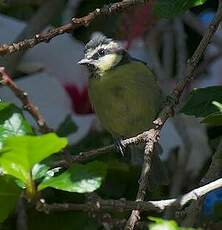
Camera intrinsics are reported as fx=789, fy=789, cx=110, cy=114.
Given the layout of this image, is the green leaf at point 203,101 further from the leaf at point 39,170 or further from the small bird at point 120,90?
the small bird at point 120,90

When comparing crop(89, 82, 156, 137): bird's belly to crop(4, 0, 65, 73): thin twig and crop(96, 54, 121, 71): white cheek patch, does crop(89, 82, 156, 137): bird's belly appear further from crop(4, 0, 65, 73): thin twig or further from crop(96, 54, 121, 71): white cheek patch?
crop(4, 0, 65, 73): thin twig

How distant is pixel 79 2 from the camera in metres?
3.04

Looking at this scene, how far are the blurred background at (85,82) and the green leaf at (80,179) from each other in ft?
3.04

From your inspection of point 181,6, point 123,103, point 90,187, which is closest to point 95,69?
point 123,103

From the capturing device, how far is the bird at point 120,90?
3031 millimetres

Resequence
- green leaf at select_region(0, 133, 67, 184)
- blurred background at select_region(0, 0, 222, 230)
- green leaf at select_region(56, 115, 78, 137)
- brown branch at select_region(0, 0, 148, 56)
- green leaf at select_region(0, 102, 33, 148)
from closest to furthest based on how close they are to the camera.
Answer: green leaf at select_region(0, 133, 67, 184) < green leaf at select_region(0, 102, 33, 148) < brown branch at select_region(0, 0, 148, 56) < green leaf at select_region(56, 115, 78, 137) < blurred background at select_region(0, 0, 222, 230)

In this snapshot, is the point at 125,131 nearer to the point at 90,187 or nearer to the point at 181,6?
the point at 181,6

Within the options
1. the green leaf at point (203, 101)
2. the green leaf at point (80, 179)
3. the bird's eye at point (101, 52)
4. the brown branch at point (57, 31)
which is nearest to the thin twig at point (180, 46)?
the bird's eye at point (101, 52)

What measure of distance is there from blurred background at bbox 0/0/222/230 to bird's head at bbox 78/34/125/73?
5 cm

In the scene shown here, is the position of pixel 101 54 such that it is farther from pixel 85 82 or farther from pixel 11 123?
pixel 11 123

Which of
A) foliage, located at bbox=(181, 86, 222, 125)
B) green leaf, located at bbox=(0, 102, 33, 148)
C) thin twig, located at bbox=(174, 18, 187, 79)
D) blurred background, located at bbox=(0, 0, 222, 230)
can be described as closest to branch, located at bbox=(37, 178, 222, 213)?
green leaf, located at bbox=(0, 102, 33, 148)

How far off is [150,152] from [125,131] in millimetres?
1338

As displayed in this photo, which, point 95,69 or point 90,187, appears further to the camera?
point 95,69

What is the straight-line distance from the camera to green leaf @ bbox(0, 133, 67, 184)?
133cm
